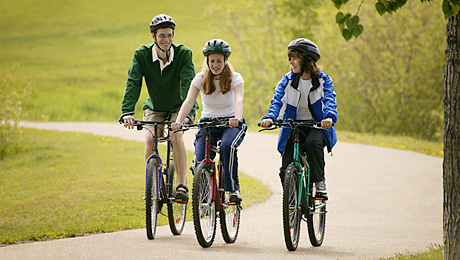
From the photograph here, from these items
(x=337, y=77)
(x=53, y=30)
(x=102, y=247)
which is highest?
(x=53, y=30)

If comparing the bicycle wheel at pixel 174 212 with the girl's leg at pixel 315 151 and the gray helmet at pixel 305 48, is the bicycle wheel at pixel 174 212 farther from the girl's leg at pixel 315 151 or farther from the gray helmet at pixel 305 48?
the gray helmet at pixel 305 48

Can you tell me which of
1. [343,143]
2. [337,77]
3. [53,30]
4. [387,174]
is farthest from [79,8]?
[387,174]

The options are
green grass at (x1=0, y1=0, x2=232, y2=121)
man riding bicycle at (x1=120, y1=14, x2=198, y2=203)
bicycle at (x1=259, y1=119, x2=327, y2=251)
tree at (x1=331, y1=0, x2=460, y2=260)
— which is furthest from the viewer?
green grass at (x1=0, y1=0, x2=232, y2=121)

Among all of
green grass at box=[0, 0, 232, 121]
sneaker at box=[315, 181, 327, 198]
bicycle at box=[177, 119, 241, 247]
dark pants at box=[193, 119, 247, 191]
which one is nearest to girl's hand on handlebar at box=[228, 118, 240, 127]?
bicycle at box=[177, 119, 241, 247]

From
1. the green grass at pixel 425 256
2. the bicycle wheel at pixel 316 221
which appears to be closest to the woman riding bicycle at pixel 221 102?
the bicycle wheel at pixel 316 221

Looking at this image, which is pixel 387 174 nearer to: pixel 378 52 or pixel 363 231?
pixel 363 231

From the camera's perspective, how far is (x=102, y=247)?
21.7ft

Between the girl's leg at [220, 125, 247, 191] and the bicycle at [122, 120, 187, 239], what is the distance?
638 mm

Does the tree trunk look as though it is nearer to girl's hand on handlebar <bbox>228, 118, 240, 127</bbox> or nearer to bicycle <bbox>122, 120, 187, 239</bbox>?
girl's hand on handlebar <bbox>228, 118, 240, 127</bbox>

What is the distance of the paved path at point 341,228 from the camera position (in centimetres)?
638

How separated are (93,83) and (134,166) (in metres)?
28.2

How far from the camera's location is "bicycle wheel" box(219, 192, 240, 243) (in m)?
6.72

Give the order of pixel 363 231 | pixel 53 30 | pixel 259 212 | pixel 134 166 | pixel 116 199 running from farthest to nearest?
pixel 53 30 → pixel 134 166 → pixel 116 199 → pixel 259 212 → pixel 363 231

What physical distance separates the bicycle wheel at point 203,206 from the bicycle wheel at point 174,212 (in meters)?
0.65
